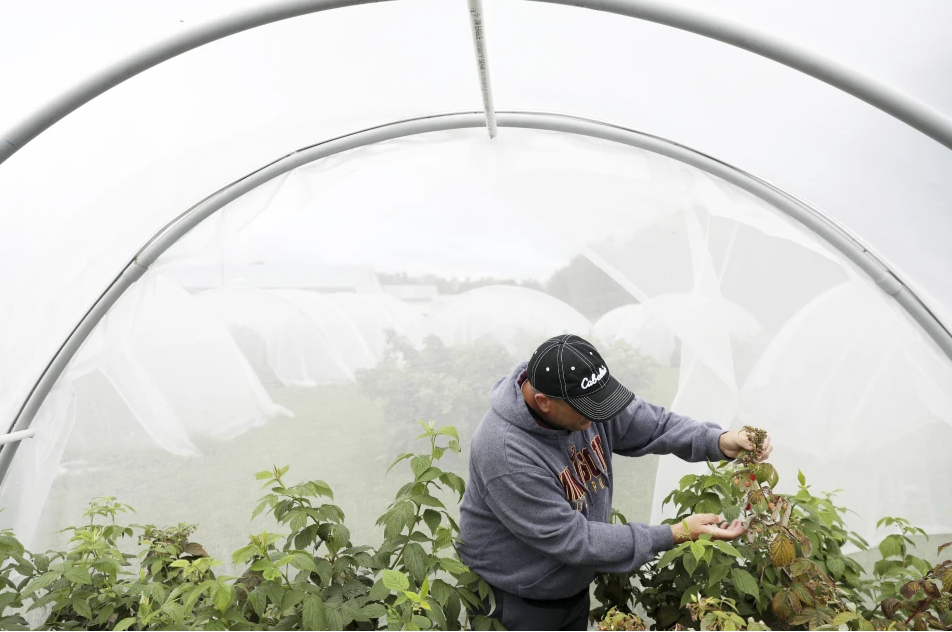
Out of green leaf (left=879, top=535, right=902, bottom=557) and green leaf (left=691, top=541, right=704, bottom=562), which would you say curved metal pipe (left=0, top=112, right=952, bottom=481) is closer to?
green leaf (left=879, top=535, right=902, bottom=557)

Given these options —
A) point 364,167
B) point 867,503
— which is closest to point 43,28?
point 364,167

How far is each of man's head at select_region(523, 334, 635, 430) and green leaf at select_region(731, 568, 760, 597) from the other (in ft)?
2.15

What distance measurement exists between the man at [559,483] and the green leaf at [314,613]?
59 centimetres

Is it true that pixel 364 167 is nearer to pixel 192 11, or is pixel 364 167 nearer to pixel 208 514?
pixel 192 11

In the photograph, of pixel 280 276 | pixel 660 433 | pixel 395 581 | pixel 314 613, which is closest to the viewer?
pixel 395 581

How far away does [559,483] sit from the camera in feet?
7.35

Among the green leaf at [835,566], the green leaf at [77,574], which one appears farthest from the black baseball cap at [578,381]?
the green leaf at [77,574]

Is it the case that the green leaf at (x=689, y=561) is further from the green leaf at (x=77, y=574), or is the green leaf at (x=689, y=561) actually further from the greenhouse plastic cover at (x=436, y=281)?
the green leaf at (x=77, y=574)

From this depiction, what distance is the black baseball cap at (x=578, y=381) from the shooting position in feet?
6.80

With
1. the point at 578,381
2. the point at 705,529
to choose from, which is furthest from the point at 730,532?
the point at 578,381

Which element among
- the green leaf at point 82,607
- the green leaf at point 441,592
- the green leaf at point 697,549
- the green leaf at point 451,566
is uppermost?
the green leaf at point 697,549

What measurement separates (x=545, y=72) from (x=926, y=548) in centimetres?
288

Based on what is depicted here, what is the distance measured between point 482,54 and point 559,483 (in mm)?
1605

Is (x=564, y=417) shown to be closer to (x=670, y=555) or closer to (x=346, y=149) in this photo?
(x=670, y=555)
